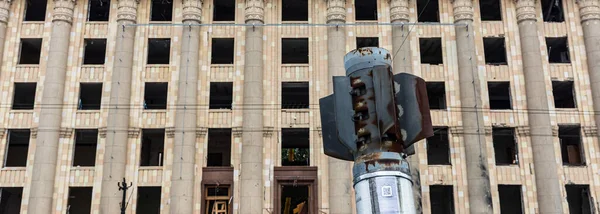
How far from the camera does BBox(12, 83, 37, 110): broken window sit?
36219 mm

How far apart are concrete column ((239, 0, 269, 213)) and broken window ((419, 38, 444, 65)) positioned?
10575 millimetres

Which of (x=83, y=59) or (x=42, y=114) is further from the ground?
(x=83, y=59)

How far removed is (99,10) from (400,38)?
20.1 metres

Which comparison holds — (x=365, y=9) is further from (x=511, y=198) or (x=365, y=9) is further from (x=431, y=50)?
(x=511, y=198)

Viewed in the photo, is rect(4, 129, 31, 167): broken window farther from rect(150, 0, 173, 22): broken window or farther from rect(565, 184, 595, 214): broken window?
rect(565, 184, 595, 214): broken window

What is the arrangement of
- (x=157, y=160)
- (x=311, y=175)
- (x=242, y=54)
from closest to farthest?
(x=311, y=175) → (x=242, y=54) → (x=157, y=160)

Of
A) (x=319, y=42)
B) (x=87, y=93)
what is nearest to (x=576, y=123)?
(x=319, y=42)

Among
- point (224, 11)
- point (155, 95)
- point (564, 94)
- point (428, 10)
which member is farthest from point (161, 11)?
point (564, 94)

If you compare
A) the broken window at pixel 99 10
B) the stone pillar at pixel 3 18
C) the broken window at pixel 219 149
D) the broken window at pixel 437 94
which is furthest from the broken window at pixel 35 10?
the broken window at pixel 437 94

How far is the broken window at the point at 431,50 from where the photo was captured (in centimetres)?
3698

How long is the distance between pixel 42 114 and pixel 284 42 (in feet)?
50.7

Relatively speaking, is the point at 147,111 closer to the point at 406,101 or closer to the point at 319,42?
the point at 319,42

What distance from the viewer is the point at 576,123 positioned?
35.1 m

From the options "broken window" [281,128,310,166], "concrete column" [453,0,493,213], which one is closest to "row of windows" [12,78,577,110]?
"concrete column" [453,0,493,213]
